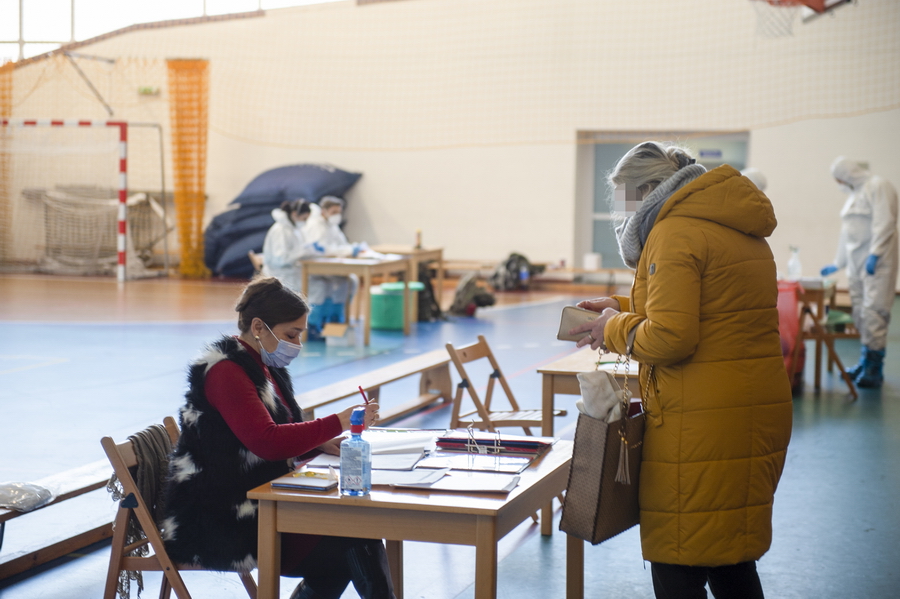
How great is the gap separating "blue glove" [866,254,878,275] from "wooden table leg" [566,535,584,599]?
5.43 metres

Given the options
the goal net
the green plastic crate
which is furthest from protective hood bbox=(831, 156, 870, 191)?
the goal net

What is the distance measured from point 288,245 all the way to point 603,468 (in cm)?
726

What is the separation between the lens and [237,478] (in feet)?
7.68

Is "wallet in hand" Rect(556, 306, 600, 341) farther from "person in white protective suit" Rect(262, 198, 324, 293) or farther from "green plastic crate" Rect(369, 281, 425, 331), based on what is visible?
"green plastic crate" Rect(369, 281, 425, 331)

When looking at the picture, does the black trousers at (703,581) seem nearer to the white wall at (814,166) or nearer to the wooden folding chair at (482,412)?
the wooden folding chair at (482,412)

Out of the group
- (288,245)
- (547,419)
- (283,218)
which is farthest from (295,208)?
(547,419)

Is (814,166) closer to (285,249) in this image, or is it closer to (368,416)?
(285,249)

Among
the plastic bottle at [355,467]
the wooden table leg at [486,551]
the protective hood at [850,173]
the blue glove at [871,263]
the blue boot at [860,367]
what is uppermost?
the protective hood at [850,173]

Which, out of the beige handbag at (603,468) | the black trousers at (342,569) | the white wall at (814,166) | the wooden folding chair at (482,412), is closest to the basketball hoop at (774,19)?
the white wall at (814,166)

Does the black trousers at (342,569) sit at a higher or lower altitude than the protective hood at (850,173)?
lower

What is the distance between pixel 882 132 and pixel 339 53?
863 centimetres

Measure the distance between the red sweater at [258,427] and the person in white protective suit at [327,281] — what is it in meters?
6.72

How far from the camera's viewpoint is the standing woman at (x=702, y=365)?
199 centimetres

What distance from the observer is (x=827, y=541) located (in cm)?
368
